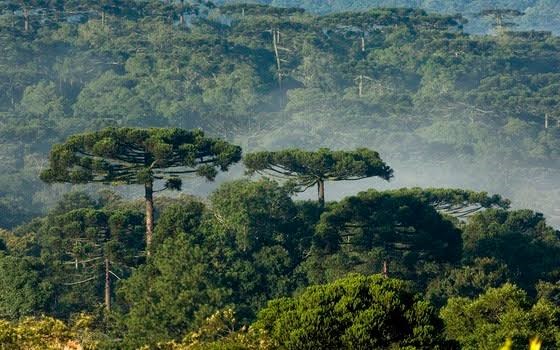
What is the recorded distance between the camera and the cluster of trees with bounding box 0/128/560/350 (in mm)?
82188

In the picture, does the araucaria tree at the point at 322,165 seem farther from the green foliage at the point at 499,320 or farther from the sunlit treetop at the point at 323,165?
the green foliage at the point at 499,320

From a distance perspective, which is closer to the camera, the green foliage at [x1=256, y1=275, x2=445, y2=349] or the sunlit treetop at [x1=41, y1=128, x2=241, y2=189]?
the green foliage at [x1=256, y1=275, x2=445, y2=349]

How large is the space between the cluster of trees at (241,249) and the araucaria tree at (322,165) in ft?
0.27

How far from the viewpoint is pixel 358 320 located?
54.3 meters

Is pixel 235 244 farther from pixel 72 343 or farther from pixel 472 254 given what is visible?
pixel 72 343

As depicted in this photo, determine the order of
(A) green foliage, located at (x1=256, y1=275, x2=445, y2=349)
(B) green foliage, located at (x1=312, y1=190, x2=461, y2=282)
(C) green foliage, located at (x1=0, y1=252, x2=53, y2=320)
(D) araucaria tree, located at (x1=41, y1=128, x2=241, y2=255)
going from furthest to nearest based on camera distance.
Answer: (B) green foliage, located at (x1=312, y1=190, x2=461, y2=282) < (D) araucaria tree, located at (x1=41, y1=128, x2=241, y2=255) < (C) green foliage, located at (x1=0, y1=252, x2=53, y2=320) < (A) green foliage, located at (x1=256, y1=275, x2=445, y2=349)

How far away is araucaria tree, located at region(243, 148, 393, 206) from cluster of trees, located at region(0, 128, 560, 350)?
0.27 feet

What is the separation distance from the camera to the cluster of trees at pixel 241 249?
82188 mm

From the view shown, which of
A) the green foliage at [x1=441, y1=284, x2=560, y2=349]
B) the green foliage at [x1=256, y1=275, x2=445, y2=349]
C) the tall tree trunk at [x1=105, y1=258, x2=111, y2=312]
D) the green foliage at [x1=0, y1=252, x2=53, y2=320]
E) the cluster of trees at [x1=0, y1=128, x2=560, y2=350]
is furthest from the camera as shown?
the tall tree trunk at [x1=105, y1=258, x2=111, y2=312]

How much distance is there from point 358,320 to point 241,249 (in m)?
46.5

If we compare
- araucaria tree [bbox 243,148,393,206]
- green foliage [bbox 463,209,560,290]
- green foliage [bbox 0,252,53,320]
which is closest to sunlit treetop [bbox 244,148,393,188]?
araucaria tree [bbox 243,148,393,206]

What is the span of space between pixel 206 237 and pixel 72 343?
44696 mm

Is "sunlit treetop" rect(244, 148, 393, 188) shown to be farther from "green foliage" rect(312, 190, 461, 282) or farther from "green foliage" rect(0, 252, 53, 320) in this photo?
"green foliage" rect(0, 252, 53, 320)

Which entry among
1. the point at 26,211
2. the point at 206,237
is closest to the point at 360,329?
the point at 206,237
